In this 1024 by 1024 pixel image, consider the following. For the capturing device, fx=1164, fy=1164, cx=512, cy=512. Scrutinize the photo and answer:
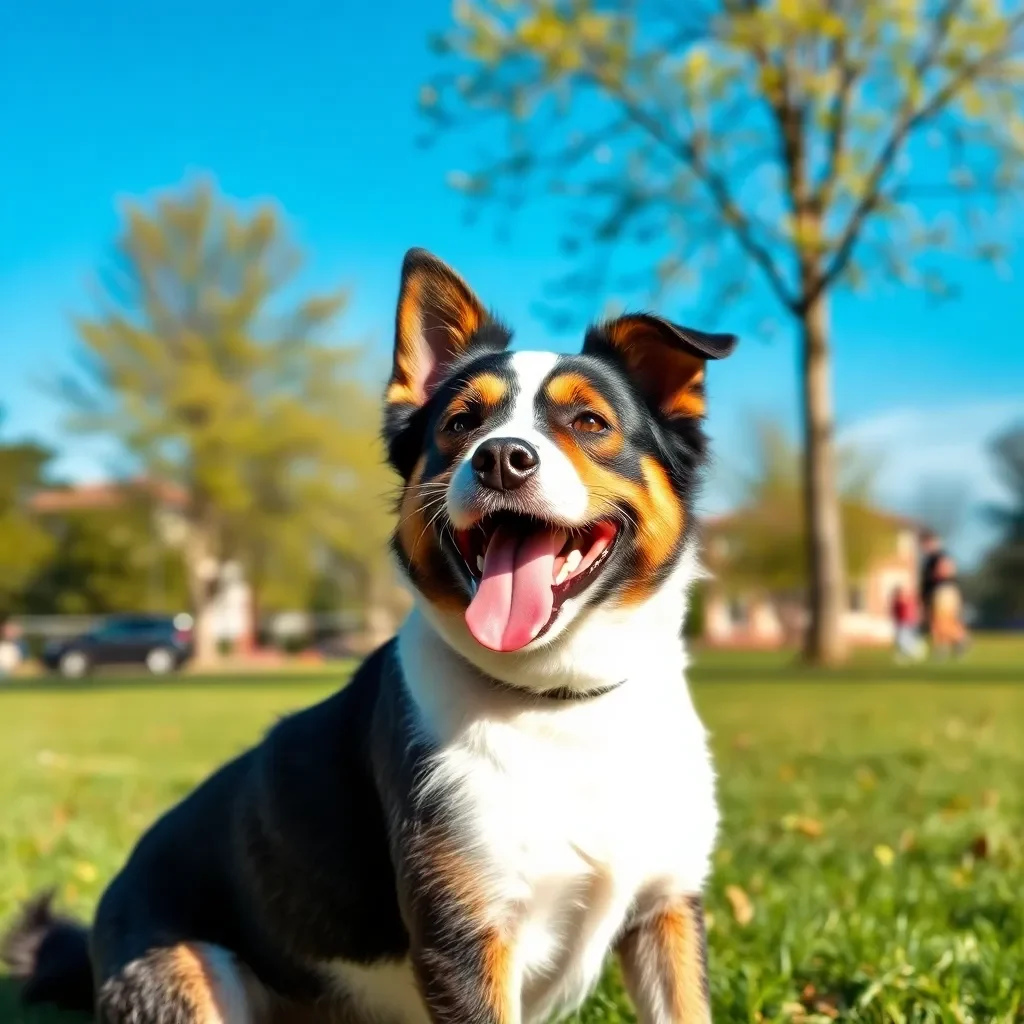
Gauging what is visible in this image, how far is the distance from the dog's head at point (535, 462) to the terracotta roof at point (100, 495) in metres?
39.2

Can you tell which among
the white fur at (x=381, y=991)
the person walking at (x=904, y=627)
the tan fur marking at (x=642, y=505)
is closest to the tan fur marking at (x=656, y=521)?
the tan fur marking at (x=642, y=505)

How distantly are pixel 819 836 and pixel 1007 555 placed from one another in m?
72.4

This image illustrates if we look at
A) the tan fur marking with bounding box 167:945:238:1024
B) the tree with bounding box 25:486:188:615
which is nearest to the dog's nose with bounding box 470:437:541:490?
the tan fur marking with bounding box 167:945:238:1024

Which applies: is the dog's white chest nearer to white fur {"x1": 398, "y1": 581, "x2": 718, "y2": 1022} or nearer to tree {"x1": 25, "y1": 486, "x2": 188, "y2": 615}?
white fur {"x1": 398, "y1": 581, "x2": 718, "y2": 1022}

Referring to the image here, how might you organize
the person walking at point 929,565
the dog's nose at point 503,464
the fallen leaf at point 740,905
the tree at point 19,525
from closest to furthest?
the dog's nose at point 503,464, the fallen leaf at point 740,905, the person walking at point 929,565, the tree at point 19,525

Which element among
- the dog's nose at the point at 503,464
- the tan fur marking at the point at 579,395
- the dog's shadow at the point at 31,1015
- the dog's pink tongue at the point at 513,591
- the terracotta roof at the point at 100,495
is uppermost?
the terracotta roof at the point at 100,495

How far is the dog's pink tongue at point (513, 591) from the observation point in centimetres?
254

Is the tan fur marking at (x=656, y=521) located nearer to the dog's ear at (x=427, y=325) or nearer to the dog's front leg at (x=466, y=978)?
the dog's ear at (x=427, y=325)

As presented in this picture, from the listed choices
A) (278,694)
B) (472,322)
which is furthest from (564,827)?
(278,694)

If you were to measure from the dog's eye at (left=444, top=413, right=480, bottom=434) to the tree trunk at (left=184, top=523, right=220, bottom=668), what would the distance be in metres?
39.2

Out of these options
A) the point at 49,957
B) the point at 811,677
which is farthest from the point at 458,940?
the point at 811,677

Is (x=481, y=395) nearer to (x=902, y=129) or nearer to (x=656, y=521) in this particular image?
(x=656, y=521)

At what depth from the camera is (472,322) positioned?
125 inches

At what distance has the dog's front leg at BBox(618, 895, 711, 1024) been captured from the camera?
9.03 ft
